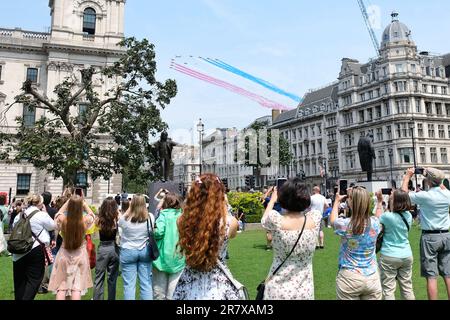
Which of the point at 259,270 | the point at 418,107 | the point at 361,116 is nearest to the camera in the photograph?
the point at 259,270

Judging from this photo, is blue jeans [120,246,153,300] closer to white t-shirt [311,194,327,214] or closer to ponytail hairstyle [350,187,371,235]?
ponytail hairstyle [350,187,371,235]

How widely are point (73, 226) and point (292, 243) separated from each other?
12.5 feet

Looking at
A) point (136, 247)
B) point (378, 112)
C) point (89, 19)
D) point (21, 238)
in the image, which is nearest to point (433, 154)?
point (378, 112)

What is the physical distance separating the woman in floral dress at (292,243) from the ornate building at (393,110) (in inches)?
2164

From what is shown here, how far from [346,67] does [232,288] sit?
2807 inches

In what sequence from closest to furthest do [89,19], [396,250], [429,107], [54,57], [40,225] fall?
[396,250], [40,225], [54,57], [89,19], [429,107]

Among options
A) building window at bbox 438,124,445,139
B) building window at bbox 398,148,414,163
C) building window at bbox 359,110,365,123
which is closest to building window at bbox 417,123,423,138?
building window at bbox 398,148,414,163

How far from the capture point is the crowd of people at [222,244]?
367 cm

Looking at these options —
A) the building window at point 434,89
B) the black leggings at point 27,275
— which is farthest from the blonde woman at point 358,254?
the building window at point 434,89

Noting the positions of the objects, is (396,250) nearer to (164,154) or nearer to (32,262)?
(32,262)

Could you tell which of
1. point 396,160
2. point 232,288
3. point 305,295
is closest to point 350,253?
point 305,295

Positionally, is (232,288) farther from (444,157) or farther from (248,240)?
(444,157)

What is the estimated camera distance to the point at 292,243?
149 inches

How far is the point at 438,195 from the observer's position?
5.91m
